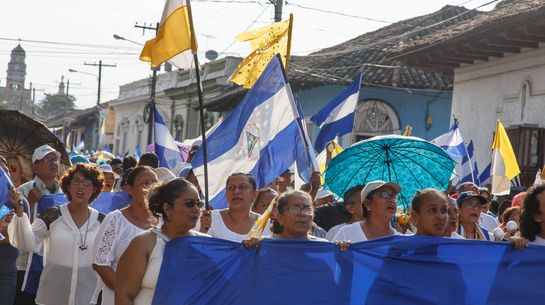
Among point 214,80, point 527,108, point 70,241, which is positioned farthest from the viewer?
point 214,80

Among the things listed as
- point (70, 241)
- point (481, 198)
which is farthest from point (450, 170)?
point (70, 241)

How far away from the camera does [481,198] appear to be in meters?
8.82

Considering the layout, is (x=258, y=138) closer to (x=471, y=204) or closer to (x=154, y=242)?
(x=471, y=204)

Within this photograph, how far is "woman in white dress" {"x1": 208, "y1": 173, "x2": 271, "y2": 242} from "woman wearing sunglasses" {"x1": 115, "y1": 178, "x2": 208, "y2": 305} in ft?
4.41

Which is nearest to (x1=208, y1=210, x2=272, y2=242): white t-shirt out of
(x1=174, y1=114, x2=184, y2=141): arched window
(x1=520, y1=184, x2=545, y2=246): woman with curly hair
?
(x1=520, y1=184, x2=545, y2=246): woman with curly hair

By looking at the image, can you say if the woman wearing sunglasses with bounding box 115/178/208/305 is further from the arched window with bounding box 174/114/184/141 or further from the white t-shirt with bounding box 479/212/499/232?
the arched window with bounding box 174/114/184/141

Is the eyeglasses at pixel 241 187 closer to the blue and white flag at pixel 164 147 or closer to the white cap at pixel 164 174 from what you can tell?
the white cap at pixel 164 174

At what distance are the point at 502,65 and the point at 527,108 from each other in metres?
1.45

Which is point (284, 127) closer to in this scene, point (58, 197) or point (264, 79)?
point (264, 79)

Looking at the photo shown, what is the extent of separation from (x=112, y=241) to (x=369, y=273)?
1.77 metres

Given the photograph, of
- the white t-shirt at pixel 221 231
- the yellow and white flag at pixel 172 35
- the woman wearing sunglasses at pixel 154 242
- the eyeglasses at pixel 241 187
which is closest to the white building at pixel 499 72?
the yellow and white flag at pixel 172 35

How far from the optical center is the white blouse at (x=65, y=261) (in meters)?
8.13

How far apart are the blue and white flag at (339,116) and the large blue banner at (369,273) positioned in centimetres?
817

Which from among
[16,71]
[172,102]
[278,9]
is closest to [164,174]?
[278,9]
